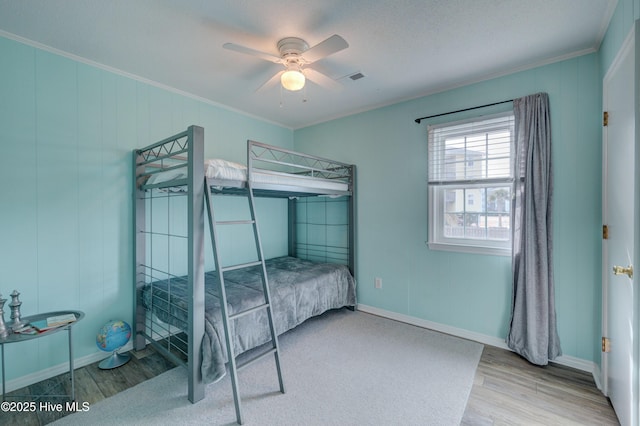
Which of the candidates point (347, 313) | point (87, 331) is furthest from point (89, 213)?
point (347, 313)

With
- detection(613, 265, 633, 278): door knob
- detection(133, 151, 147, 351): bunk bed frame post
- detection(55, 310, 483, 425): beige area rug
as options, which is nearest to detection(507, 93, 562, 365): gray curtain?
detection(55, 310, 483, 425): beige area rug

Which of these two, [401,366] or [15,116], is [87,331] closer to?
[15,116]

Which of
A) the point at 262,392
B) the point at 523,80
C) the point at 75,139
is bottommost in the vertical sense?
the point at 262,392

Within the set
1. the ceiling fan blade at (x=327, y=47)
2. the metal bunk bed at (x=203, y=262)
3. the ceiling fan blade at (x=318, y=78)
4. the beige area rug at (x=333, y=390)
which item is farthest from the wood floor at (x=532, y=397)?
the ceiling fan blade at (x=318, y=78)

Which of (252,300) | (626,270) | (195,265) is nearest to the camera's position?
(626,270)

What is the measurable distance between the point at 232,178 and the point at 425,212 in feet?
6.78

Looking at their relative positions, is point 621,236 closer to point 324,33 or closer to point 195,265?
point 324,33

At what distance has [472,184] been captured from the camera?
110 inches

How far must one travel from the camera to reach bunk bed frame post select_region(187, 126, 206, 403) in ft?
6.30

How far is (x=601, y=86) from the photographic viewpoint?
2.16 m

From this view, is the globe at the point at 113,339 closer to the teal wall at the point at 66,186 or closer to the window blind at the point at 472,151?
the teal wall at the point at 66,186

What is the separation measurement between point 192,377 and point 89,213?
→ 5.43ft

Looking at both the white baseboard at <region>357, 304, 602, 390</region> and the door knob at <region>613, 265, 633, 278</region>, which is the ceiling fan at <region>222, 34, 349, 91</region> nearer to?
the door knob at <region>613, 265, 633, 278</region>

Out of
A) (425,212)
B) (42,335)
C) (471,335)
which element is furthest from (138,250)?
(471,335)
